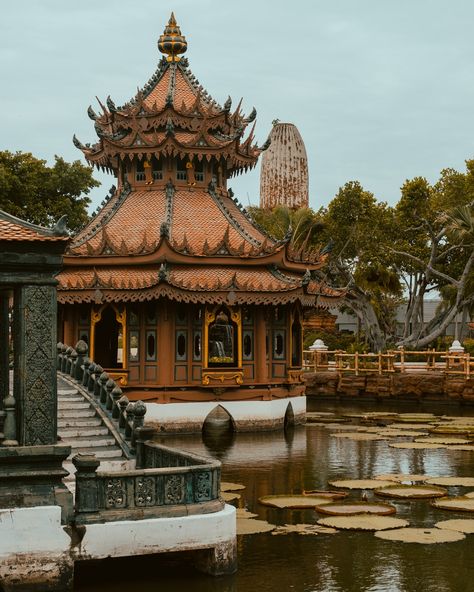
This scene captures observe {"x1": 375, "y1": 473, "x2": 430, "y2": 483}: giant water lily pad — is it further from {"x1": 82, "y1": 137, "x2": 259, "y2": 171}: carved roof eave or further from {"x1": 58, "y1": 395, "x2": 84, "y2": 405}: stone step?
{"x1": 82, "y1": 137, "x2": 259, "y2": 171}: carved roof eave

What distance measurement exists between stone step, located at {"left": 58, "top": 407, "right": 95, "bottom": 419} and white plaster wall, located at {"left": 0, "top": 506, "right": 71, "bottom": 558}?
6.38 meters

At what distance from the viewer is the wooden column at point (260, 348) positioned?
1171 inches

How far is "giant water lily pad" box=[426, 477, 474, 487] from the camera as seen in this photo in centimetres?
1952

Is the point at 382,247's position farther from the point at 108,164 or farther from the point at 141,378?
the point at 141,378

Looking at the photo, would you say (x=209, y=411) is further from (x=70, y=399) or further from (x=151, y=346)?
(x=70, y=399)

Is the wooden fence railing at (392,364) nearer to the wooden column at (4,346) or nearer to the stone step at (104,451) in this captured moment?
the stone step at (104,451)

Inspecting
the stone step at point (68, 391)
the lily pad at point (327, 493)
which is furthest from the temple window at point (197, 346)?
the lily pad at point (327, 493)

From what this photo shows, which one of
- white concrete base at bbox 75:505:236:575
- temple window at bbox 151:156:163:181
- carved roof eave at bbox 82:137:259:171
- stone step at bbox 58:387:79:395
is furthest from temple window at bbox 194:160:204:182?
white concrete base at bbox 75:505:236:575

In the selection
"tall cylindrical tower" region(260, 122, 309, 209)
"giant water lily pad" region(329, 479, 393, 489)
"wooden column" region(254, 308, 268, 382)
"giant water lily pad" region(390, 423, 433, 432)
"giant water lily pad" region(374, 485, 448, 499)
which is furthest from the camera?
"tall cylindrical tower" region(260, 122, 309, 209)

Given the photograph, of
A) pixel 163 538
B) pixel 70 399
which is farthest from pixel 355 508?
pixel 70 399

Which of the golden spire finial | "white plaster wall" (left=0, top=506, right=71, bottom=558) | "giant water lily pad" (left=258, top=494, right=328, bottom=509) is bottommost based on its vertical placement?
"giant water lily pad" (left=258, top=494, right=328, bottom=509)

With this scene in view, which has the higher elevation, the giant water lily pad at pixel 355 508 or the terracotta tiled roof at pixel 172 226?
the terracotta tiled roof at pixel 172 226

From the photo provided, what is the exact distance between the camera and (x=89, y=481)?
12.1 meters

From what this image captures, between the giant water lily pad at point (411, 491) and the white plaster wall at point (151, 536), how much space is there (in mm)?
6418
